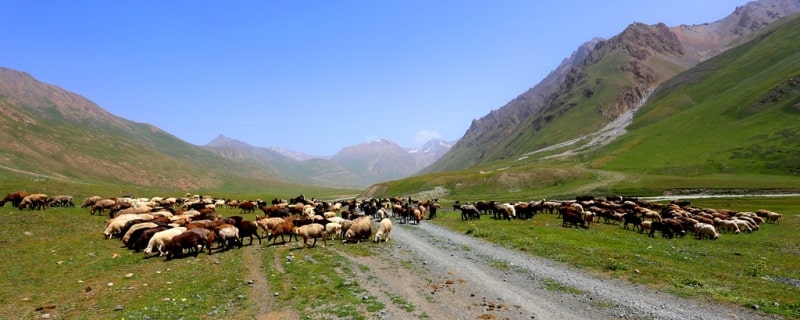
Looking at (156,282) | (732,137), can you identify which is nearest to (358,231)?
(156,282)

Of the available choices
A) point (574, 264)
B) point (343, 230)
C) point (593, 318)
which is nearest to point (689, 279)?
point (574, 264)

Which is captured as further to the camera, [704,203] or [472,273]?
[704,203]

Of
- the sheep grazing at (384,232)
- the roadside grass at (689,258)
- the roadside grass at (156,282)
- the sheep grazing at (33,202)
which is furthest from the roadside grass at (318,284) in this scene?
the sheep grazing at (33,202)

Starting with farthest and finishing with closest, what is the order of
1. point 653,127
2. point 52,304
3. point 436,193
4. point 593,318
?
1. point 653,127
2. point 436,193
3. point 52,304
4. point 593,318

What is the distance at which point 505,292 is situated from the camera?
16.8 metres

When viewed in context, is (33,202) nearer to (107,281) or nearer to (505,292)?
(107,281)

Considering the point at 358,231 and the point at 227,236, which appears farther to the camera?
the point at 358,231

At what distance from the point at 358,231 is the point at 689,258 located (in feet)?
70.2

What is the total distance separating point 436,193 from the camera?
108562 millimetres

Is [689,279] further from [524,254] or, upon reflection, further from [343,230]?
[343,230]

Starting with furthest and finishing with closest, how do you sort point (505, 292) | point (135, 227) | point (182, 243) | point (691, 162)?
1. point (691, 162)
2. point (135, 227)
3. point (182, 243)
4. point (505, 292)

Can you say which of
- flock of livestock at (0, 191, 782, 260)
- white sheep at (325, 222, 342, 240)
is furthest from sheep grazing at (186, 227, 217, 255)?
white sheep at (325, 222, 342, 240)

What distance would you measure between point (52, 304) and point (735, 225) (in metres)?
50.4

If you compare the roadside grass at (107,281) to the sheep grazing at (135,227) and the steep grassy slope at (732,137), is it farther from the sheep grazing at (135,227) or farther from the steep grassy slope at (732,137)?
the steep grassy slope at (732,137)
